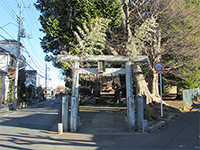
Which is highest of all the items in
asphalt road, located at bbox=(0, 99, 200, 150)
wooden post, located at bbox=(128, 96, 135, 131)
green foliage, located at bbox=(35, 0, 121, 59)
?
green foliage, located at bbox=(35, 0, 121, 59)

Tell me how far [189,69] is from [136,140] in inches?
490

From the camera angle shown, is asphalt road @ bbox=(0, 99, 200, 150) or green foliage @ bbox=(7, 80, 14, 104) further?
green foliage @ bbox=(7, 80, 14, 104)

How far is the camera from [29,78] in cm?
4438

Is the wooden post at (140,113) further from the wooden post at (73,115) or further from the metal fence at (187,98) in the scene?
the metal fence at (187,98)

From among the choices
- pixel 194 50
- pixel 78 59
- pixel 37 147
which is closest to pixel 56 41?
pixel 78 59

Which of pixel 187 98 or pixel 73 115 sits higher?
pixel 187 98

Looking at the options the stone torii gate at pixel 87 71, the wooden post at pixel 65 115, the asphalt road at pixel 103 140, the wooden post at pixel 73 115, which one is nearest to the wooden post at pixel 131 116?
the stone torii gate at pixel 87 71

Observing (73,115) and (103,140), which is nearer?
(103,140)

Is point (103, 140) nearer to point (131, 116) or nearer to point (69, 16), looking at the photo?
point (131, 116)

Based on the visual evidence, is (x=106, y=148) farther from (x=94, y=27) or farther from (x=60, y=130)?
(x=94, y=27)

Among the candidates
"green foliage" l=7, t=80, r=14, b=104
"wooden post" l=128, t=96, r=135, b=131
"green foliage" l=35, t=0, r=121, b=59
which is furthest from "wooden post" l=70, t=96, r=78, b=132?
"green foliage" l=7, t=80, r=14, b=104

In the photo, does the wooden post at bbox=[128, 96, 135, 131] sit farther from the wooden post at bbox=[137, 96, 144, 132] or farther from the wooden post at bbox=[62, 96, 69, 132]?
the wooden post at bbox=[62, 96, 69, 132]

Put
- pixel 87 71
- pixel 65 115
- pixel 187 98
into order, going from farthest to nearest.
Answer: pixel 187 98 < pixel 87 71 < pixel 65 115

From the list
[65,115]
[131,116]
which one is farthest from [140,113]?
[65,115]
